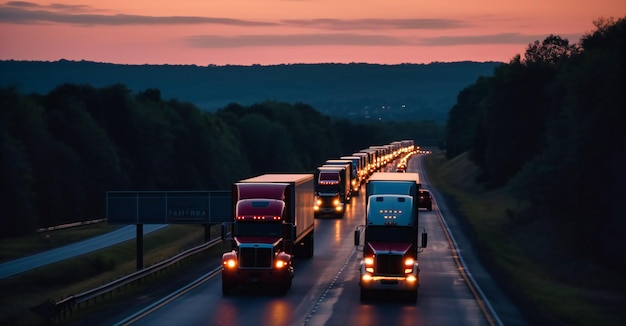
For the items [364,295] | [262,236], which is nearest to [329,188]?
[262,236]

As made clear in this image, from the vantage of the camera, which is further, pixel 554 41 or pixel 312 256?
pixel 554 41

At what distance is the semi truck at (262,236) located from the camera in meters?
40.6

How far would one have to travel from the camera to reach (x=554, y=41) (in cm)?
13938

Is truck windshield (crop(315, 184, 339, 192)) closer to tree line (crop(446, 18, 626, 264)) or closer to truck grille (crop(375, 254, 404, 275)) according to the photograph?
tree line (crop(446, 18, 626, 264))

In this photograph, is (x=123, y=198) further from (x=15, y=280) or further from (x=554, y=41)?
(x=554, y=41)

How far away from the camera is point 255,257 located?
40625 millimetres

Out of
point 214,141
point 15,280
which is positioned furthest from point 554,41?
point 15,280

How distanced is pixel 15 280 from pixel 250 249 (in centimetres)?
2542

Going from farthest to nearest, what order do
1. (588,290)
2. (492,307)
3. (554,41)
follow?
(554,41), (588,290), (492,307)

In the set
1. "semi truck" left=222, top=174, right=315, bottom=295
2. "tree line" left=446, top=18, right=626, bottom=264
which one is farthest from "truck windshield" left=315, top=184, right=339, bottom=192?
"semi truck" left=222, top=174, right=315, bottom=295

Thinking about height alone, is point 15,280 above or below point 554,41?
below

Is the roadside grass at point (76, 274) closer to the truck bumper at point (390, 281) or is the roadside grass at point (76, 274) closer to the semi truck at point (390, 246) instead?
the truck bumper at point (390, 281)

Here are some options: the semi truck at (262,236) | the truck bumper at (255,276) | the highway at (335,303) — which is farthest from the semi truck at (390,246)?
the semi truck at (262,236)

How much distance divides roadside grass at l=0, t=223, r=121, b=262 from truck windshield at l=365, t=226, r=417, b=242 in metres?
42.7
